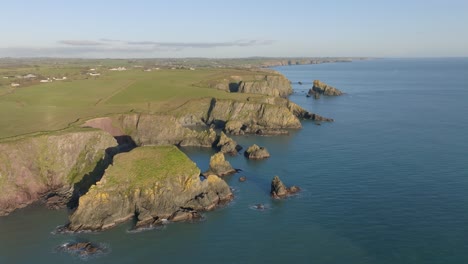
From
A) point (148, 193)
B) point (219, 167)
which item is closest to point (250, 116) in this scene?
point (219, 167)

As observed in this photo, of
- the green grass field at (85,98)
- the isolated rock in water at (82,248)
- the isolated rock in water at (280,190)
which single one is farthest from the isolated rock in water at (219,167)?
the green grass field at (85,98)

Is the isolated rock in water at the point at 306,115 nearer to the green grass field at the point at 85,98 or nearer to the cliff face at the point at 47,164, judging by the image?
the green grass field at the point at 85,98

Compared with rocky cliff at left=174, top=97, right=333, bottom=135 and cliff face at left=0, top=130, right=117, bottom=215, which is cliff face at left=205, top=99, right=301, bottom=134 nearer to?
rocky cliff at left=174, top=97, right=333, bottom=135

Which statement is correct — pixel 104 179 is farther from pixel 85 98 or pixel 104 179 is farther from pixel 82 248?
pixel 85 98

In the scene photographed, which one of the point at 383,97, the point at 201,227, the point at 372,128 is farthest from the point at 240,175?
the point at 383,97

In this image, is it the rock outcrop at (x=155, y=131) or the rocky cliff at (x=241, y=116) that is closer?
the rock outcrop at (x=155, y=131)
